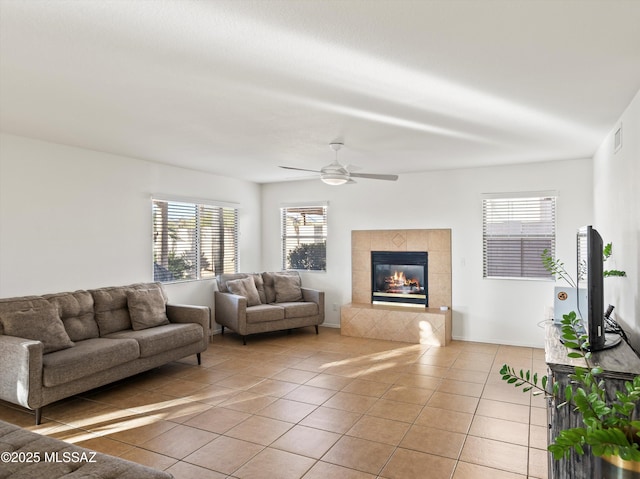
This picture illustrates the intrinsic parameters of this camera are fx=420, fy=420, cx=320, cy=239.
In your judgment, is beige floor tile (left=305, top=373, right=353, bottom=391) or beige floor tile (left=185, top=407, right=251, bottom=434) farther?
beige floor tile (left=305, top=373, right=353, bottom=391)

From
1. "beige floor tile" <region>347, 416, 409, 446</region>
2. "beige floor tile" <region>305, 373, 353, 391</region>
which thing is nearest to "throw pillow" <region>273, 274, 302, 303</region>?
"beige floor tile" <region>305, 373, 353, 391</region>

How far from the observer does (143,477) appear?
1.76 metres

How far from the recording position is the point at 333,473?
269 centimetres

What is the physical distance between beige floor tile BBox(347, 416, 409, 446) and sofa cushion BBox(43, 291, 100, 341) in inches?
114

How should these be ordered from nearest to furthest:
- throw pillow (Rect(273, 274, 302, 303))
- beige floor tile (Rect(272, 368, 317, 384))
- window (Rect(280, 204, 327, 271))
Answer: beige floor tile (Rect(272, 368, 317, 384))
throw pillow (Rect(273, 274, 302, 303))
window (Rect(280, 204, 327, 271))

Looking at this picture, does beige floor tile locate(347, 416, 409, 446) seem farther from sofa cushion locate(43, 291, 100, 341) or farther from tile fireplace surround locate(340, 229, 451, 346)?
sofa cushion locate(43, 291, 100, 341)

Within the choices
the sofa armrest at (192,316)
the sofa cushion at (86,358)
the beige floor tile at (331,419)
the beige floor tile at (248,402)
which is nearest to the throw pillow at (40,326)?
the sofa cushion at (86,358)

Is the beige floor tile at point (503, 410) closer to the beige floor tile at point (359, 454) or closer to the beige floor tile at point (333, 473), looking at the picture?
the beige floor tile at point (359, 454)

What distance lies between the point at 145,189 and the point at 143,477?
14.9ft

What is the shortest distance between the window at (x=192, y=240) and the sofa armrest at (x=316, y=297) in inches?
54.3

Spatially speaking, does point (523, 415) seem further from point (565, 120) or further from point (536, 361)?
point (565, 120)

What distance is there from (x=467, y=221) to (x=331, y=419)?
384cm

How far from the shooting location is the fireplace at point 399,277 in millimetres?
6555

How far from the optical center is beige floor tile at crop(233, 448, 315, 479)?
8.77 feet
